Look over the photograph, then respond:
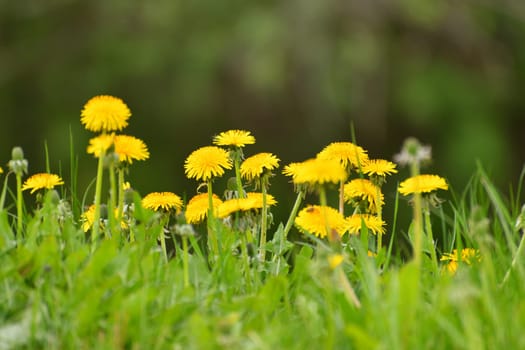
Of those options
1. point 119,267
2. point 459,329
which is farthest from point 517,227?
point 119,267

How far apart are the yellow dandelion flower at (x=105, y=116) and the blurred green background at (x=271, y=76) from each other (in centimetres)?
462

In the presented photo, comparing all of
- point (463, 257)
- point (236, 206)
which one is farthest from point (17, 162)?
point (463, 257)

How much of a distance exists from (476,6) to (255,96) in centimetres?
178

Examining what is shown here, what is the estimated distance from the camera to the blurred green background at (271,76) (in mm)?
6672

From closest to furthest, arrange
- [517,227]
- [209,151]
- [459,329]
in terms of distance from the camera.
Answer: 1. [459,329]
2. [517,227]
3. [209,151]

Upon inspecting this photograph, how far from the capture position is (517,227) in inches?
75.0

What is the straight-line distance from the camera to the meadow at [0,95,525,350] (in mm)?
1482

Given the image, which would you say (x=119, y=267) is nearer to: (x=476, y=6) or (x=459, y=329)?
(x=459, y=329)

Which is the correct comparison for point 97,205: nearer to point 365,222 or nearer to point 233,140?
point 233,140

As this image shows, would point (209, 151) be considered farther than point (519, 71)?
No

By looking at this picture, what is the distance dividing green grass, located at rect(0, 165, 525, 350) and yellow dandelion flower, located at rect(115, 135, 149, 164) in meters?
0.11

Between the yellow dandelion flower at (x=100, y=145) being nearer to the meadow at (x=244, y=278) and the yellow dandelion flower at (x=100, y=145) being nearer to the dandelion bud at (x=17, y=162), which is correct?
the meadow at (x=244, y=278)

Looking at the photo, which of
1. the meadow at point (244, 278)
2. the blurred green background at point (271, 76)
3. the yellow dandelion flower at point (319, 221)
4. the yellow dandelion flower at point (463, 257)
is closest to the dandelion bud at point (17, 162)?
the meadow at point (244, 278)

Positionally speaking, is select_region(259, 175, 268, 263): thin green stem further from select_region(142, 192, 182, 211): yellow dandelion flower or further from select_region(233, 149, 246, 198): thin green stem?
select_region(142, 192, 182, 211): yellow dandelion flower
